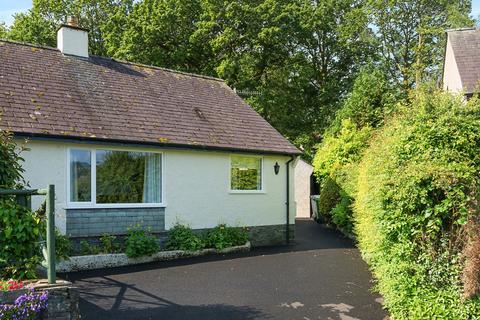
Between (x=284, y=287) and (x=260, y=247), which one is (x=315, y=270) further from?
(x=260, y=247)

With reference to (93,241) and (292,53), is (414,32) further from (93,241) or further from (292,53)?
(93,241)

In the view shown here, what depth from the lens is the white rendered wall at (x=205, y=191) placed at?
11.0 meters

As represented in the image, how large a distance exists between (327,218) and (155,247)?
10512mm

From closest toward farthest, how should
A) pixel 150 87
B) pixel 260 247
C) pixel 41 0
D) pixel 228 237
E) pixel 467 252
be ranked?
pixel 467 252, pixel 228 237, pixel 260 247, pixel 150 87, pixel 41 0

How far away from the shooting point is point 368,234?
8492 millimetres

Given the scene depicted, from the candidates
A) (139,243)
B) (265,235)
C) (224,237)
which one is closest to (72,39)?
(139,243)

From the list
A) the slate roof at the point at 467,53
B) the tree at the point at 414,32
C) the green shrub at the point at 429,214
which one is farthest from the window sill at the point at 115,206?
the tree at the point at 414,32

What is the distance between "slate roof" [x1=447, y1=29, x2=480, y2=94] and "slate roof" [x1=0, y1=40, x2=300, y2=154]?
11.2m

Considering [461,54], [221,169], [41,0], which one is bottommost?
[221,169]

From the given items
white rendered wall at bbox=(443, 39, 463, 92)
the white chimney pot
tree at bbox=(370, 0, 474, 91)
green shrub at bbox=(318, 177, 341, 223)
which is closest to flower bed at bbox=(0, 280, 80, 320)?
the white chimney pot

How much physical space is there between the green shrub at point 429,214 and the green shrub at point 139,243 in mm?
6577

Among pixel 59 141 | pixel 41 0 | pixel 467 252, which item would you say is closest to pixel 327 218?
pixel 59 141

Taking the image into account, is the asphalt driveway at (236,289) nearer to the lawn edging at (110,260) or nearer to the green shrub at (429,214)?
the lawn edging at (110,260)

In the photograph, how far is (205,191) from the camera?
13.4m
